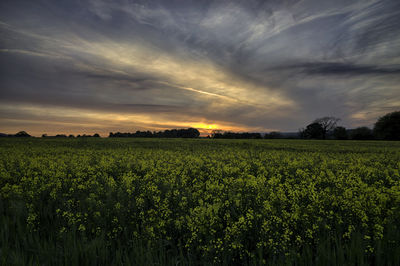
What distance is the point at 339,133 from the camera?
92.5 m

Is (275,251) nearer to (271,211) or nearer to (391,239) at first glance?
(271,211)

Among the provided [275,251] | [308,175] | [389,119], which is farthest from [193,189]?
[389,119]

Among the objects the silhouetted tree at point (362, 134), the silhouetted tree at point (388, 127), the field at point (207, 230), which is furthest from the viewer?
the silhouetted tree at point (362, 134)

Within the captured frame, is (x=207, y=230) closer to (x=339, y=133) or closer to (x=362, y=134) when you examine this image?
(x=339, y=133)

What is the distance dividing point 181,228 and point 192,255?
0.80 m

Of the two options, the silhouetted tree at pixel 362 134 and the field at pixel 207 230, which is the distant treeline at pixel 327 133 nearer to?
the silhouetted tree at pixel 362 134

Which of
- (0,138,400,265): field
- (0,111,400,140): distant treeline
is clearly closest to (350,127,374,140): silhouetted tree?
(0,111,400,140): distant treeline

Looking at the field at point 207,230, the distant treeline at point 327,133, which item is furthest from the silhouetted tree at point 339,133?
the field at point 207,230

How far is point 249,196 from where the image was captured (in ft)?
19.8

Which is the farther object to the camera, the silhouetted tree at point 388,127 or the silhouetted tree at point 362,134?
the silhouetted tree at point 362,134

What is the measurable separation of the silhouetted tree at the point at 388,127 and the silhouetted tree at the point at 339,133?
1119 centimetres

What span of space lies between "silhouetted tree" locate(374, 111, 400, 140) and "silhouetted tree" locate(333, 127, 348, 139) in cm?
1119

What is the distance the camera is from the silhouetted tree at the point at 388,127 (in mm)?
80625

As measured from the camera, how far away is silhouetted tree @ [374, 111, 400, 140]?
80625 mm
